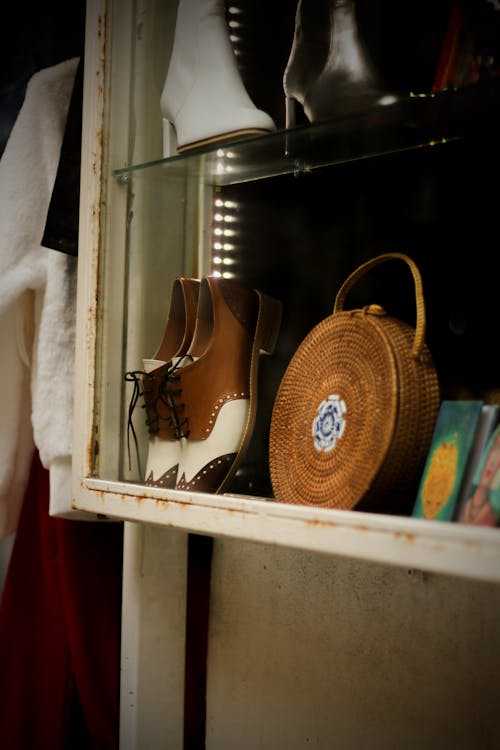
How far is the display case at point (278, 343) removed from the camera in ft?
2.73

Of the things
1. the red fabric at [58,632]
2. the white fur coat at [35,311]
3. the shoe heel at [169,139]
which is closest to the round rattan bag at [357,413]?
the shoe heel at [169,139]

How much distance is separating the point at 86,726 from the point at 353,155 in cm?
109

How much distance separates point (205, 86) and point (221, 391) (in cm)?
38

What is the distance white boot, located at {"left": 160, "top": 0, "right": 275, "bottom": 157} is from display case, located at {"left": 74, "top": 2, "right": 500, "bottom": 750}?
3cm

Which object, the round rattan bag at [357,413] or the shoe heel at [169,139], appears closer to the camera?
the round rattan bag at [357,413]

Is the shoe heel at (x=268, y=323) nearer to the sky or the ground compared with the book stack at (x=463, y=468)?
nearer to the sky

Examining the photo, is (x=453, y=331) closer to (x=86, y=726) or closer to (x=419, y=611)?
(x=419, y=611)

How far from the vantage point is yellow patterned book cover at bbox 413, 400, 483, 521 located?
0.63 meters

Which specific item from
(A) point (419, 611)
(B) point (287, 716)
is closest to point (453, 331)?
(A) point (419, 611)

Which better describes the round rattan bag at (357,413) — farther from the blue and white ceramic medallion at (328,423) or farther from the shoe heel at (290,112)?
the shoe heel at (290,112)

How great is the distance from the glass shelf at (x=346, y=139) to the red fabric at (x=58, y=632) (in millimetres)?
636

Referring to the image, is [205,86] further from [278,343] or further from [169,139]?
[278,343]

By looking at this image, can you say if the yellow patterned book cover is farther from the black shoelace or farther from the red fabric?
the red fabric

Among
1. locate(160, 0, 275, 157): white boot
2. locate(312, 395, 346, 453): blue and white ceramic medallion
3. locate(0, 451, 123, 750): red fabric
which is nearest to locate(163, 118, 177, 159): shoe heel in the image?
locate(160, 0, 275, 157): white boot
